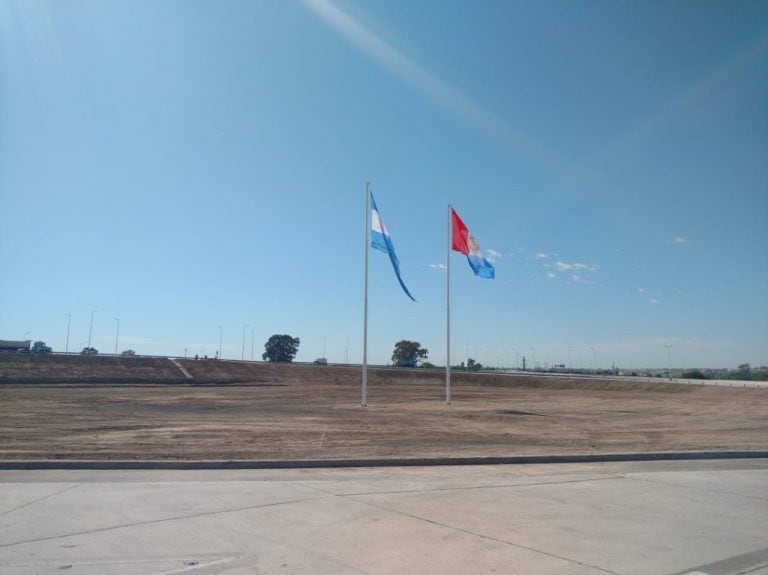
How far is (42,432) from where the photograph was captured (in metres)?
17.8

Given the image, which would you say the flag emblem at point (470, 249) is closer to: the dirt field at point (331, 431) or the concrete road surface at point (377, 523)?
the dirt field at point (331, 431)

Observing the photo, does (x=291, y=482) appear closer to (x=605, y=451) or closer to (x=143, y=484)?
(x=143, y=484)

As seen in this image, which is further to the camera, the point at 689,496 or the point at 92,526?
the point at 689,496

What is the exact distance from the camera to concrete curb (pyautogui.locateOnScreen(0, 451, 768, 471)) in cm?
1156

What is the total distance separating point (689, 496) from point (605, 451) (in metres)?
5.46

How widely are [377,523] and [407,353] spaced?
163 m

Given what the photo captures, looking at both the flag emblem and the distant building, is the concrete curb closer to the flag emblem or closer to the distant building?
the flag emblem

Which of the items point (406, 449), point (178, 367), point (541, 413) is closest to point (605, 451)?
point (406, 449)

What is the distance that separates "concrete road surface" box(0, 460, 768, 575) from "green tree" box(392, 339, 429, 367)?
15738 cm

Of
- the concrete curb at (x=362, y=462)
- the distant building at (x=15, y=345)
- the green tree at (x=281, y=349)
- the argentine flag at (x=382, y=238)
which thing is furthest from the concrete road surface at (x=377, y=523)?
the green tree at (x=281, y=349)

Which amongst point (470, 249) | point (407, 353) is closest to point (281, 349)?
point (407, 353)

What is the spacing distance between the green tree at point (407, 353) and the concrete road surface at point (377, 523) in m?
157

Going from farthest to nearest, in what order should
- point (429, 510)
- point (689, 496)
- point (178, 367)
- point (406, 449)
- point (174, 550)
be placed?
point (178, 367) → point (406, 449) → point (689, 496) → point (429, 510) → point (174, 550)

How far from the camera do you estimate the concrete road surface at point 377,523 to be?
6238 mm
